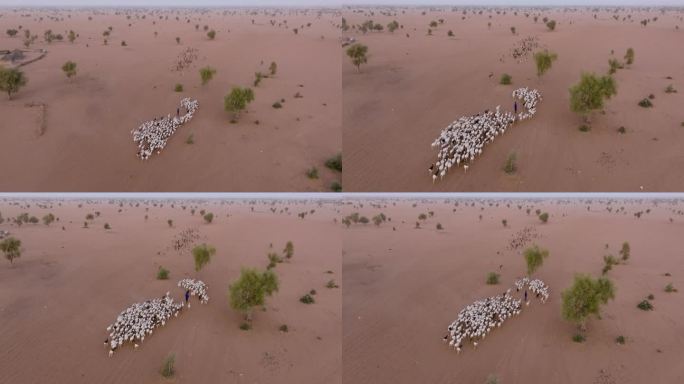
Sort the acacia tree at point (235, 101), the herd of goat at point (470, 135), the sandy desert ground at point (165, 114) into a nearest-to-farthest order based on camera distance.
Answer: the herd of goat at point (470, 135) → the sandy desert ground at point (165, 114) → the acacia tree at point (235, 101)

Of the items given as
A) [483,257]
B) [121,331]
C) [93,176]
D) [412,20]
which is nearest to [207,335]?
[121,331]

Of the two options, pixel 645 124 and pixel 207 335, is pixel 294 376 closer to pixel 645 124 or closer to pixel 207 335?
pixel 207 335

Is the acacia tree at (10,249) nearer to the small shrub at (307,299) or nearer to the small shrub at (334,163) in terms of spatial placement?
the small shrub at (307,299)

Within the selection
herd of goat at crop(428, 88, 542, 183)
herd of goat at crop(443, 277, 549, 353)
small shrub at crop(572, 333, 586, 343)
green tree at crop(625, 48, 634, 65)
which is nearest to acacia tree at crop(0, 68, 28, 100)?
herd of goat at crop(428, 88, 542, 183)

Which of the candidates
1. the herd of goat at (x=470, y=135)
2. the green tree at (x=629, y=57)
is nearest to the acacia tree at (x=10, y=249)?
the herd of goat at (x=470, y=135)

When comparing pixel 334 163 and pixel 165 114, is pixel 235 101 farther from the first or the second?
pixel 334 163

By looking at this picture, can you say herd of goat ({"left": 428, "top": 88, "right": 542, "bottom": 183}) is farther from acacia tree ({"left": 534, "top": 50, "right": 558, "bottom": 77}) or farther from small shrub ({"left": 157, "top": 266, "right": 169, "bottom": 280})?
small shrub ({"left": 157, "top": 266, "right": 169, "bottom": 280})
